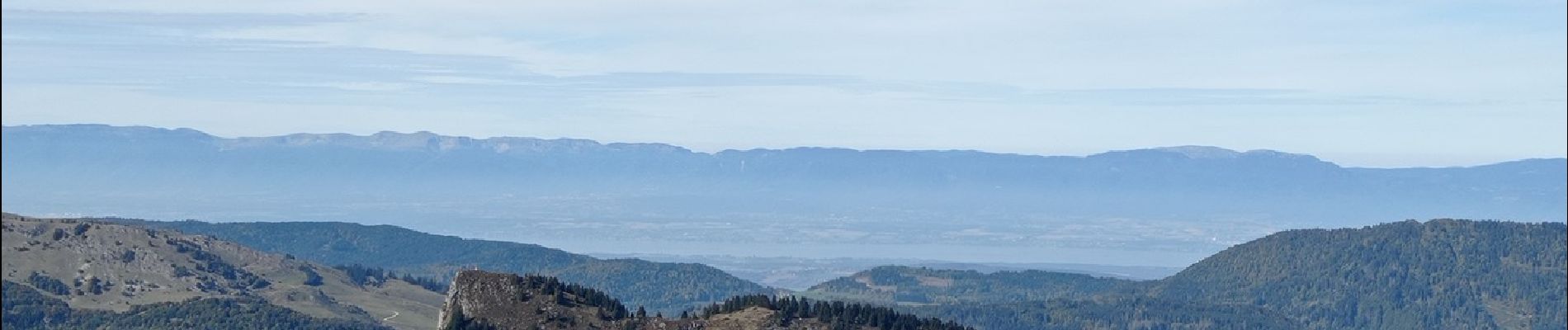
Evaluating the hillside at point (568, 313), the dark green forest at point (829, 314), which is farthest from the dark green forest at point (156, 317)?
the hillside at point (568, 313)

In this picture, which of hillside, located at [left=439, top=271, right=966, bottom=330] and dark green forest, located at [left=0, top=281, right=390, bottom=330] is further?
dark green forest, located at [left=0, top=281, right=390, bottom=330]

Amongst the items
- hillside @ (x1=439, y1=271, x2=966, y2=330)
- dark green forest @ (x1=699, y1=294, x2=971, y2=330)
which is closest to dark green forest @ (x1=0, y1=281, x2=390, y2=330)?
dark green forest @ (x1=699, y1=294, x2=971, y2=330)

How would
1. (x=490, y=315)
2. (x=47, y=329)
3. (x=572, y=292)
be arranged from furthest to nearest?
(x=47, y=329) < (x=572, y=292) < (x=490, y=315)

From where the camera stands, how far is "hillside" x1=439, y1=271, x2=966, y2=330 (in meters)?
95.6

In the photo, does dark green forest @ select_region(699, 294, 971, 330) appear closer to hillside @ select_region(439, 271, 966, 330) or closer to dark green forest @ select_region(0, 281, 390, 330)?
hillside @ select_region(439, 271, 966, 330)

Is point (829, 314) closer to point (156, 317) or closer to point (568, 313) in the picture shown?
point (568, 313)

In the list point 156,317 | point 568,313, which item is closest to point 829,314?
point 568,313

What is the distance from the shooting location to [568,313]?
320 feet

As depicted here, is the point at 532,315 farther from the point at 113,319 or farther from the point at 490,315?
the point at 113,319

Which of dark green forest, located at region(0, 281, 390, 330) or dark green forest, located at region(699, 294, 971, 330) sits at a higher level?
dark green forest, located at region(699, 294, 971, 330)

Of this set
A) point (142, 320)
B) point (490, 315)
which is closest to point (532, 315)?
point (490, 315)

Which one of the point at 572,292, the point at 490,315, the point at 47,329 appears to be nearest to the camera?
the point at 490,315

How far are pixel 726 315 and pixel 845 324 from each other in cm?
622

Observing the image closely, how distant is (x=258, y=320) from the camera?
608 feet
